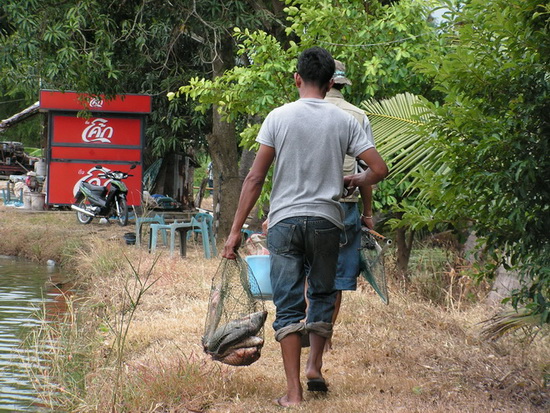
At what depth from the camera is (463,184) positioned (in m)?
4.94

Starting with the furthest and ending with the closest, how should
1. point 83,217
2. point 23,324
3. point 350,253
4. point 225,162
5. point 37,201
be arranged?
point 37,201 → point 83,217 → point 225,162 → point 23,324 → point 350,253

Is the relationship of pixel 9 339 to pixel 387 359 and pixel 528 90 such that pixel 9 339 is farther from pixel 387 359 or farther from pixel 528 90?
pixel 528 90

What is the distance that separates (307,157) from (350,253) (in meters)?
1.25

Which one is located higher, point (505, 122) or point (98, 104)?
point (98, 104)

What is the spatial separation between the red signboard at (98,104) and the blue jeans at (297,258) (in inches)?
573

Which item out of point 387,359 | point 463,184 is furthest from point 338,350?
point 463,184

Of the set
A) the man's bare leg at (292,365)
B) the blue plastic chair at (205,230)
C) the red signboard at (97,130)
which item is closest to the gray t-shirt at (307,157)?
the man's bare leg at (292,365)

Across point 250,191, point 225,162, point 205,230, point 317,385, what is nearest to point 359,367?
point 317,385

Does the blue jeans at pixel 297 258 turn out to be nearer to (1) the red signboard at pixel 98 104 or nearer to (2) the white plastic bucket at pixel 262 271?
(2) the white plastic bucket at pixel 262 271

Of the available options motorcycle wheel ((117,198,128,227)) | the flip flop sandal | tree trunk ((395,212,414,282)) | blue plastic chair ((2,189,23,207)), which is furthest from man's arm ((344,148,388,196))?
blue plastic chair ((2,189,23,207))

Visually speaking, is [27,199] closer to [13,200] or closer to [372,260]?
[13,200]

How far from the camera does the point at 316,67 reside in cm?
502

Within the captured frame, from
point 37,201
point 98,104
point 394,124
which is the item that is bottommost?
point 37,201

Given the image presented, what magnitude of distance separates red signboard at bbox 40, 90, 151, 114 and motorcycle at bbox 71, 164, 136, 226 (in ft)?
4.80
